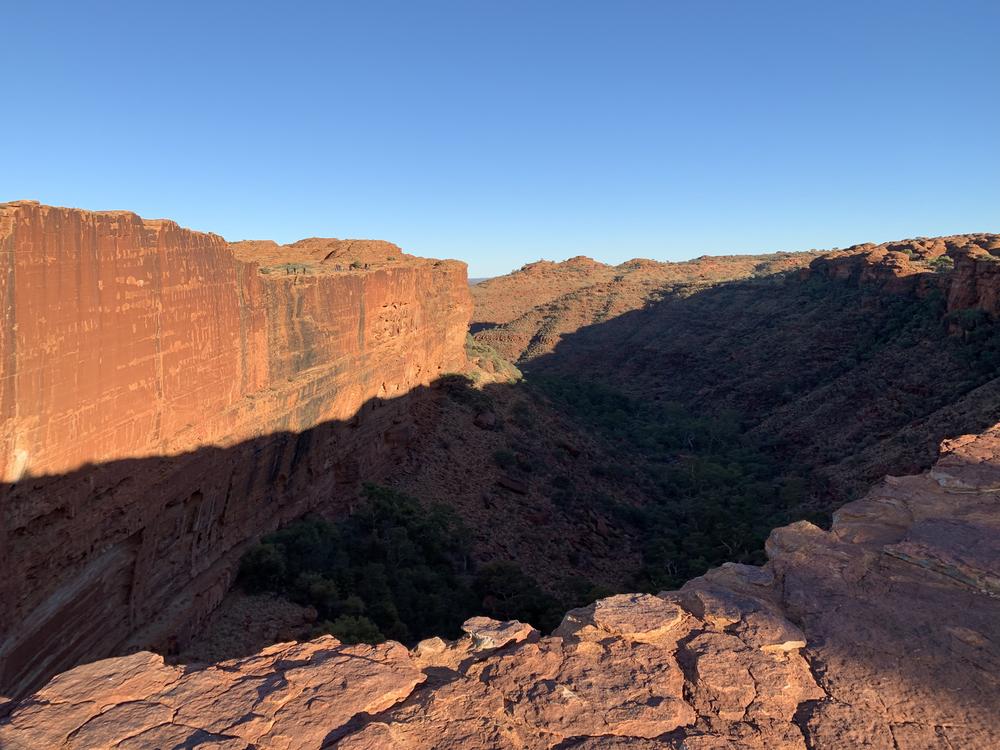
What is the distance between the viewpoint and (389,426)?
15.1 meters

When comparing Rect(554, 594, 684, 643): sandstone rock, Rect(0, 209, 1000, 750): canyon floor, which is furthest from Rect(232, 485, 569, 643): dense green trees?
Rect(554, 594, 684, 643): sandstone rock

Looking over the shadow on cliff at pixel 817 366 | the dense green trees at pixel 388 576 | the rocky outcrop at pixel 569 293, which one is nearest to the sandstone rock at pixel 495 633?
the dense green trees at pixel 388 576

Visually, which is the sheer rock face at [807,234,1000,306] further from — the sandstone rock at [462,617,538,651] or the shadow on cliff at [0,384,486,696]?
the sandstone rock at [462,617,538,651]

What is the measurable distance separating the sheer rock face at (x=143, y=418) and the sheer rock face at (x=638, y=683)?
3702 mm

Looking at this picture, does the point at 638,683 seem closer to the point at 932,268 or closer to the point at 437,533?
the point at 437,533

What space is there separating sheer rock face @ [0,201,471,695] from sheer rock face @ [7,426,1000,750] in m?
3.70

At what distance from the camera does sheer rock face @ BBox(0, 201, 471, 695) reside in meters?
5.81

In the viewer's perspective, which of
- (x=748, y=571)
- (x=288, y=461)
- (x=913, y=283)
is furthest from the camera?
(x=913, y=283)

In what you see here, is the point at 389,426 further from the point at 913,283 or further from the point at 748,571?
the point at 913,283

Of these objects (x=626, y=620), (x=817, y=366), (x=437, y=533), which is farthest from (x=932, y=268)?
(x=626, y=620)

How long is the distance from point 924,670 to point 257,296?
912 cm

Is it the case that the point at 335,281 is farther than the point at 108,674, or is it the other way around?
the point at 335,281

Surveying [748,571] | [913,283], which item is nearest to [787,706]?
[748,571]

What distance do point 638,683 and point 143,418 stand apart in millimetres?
6418
